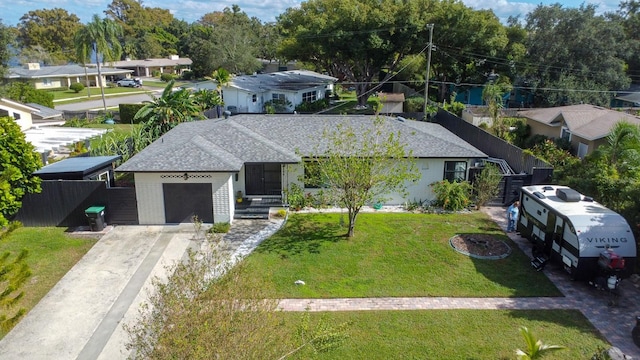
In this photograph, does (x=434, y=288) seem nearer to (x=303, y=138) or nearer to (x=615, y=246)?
(x=615, y=246)

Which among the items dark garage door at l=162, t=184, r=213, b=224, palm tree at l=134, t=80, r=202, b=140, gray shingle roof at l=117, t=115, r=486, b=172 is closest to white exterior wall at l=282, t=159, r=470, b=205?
gray shingle roof at l=117, t=115, r=486, b=172

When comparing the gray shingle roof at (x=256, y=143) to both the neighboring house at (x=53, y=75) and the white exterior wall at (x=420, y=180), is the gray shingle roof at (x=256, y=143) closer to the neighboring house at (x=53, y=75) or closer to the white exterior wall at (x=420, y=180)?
the white exterior wall at (x=420, y=180)

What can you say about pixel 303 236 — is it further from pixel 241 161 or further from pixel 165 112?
pixel 165 112

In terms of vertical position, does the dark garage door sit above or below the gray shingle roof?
below

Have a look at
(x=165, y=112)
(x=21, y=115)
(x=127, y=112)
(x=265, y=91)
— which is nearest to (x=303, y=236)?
(x=165, y=112)

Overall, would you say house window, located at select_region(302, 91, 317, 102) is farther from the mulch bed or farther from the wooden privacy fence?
the mulch bed

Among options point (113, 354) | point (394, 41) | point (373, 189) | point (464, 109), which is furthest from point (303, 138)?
point (394, 41)
